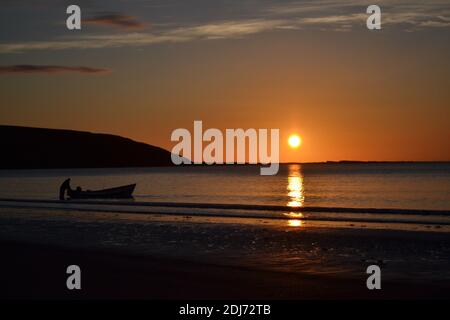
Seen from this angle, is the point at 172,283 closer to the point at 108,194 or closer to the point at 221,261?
the point at 221,261

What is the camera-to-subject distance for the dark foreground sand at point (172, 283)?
12477 mm

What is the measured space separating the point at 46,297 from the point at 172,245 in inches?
359

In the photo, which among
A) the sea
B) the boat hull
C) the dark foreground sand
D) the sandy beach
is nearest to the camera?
the dark foreground sand

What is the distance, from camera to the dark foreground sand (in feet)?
40.9

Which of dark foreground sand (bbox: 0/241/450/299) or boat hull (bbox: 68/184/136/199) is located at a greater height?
boat hull (bbox: 68/184/136/199)

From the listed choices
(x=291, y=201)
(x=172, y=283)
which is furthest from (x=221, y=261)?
(x=291, y=201)

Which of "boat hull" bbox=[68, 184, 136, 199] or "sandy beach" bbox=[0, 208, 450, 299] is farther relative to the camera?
"boat hull" bbox=[68, 184, 136, 199]

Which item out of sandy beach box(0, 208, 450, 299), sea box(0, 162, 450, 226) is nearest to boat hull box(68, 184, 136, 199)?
sea box(0, 162, 450, 226)

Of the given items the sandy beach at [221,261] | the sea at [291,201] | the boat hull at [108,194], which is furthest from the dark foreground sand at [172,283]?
the boat hull at [108,194]

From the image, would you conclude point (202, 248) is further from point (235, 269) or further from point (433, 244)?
point (433, 244)

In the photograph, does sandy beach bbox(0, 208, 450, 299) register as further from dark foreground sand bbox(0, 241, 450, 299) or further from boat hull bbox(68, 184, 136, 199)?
boat hull bbox(68, 184, 136, 199)

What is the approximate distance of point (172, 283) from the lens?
45.0 feet

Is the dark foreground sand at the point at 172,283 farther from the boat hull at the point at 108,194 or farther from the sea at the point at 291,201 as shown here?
the boat hull at the point at 108,194
